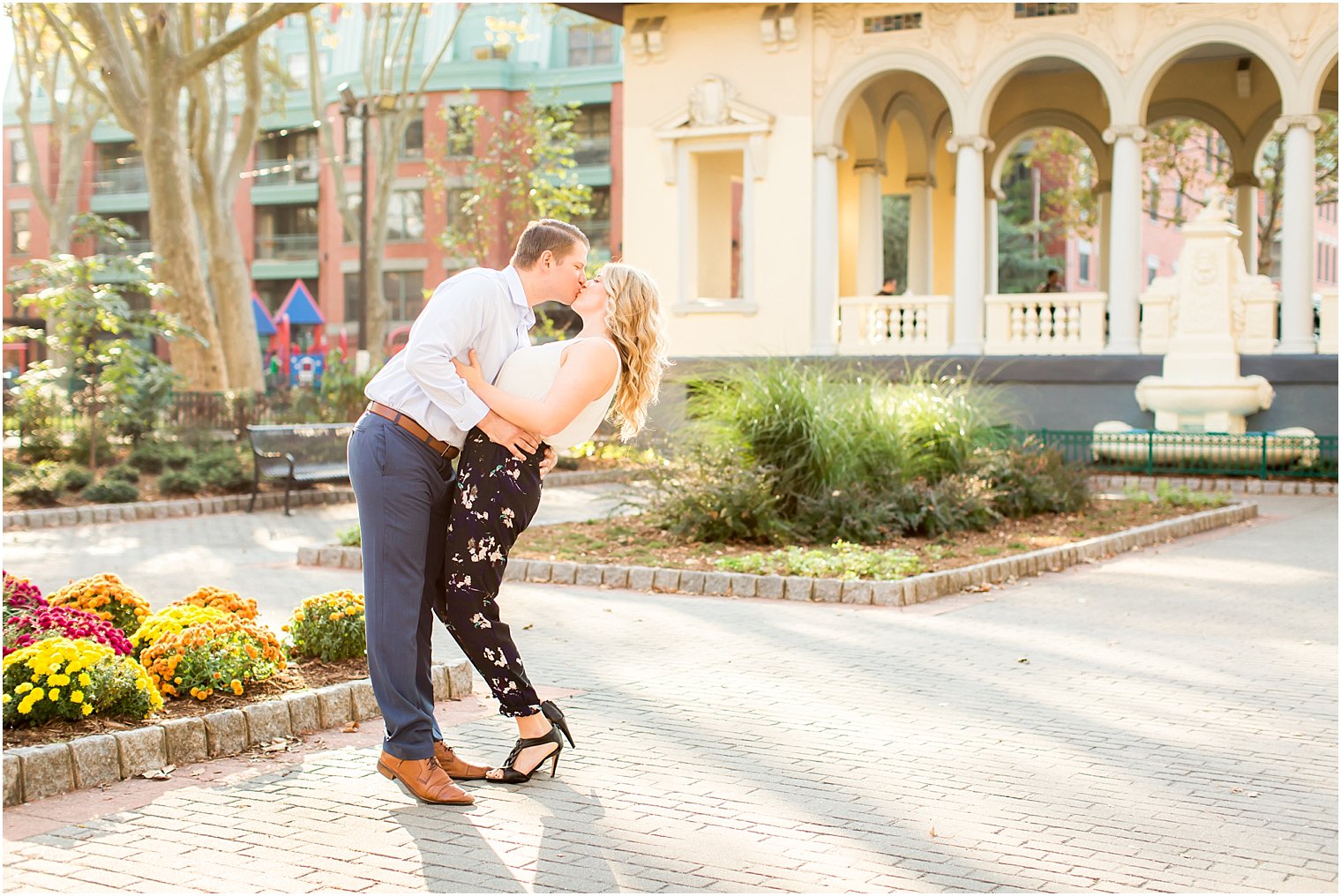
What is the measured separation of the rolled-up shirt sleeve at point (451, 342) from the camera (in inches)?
194

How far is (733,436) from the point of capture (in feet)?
40.4

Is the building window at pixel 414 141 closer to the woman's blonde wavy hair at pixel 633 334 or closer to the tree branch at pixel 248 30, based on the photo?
the tree branch at pixel 248 30

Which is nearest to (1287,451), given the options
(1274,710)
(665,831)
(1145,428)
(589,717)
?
(1145,428)

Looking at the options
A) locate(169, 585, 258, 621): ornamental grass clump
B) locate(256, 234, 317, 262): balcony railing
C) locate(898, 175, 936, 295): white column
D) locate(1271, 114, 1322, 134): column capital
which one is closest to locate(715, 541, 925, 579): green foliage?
locate(169, 585, 258, 621): ornamental grass clump

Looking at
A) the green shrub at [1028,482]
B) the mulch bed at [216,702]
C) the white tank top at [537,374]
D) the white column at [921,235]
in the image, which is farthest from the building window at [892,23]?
the white tank top at [537,374]

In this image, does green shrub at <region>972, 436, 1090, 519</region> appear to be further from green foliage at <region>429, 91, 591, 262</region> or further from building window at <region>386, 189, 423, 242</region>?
building window at <region>386, 189, 423, 242</region>

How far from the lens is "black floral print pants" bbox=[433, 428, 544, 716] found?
5.10 metres

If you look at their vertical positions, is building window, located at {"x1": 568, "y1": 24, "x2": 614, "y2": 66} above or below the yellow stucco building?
above

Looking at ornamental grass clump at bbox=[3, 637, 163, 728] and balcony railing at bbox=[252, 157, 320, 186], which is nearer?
ornamental grass clump at bbox=[3, 637, 163, 728]

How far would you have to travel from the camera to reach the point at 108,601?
6891mm

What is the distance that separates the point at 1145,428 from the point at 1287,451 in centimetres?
226

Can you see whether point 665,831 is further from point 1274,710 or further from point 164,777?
point 1274,710

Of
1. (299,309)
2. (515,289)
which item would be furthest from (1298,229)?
(299,309)

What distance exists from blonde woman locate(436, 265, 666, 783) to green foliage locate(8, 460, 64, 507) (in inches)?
481
